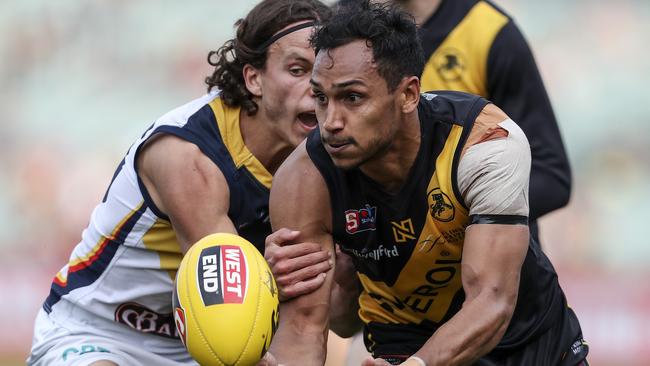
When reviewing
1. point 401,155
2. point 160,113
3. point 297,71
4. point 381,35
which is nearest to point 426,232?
point 401,155

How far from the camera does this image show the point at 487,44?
6574mm

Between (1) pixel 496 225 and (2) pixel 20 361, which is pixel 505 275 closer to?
(1) pixel 496 225

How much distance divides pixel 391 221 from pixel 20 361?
687 centimetres

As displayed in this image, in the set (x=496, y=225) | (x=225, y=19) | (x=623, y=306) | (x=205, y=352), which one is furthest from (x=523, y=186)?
(x=225, y=19)

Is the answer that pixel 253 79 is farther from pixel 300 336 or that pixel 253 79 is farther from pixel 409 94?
pixel 300 336

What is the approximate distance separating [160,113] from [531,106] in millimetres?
6437

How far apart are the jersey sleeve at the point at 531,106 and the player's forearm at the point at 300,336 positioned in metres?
1.97

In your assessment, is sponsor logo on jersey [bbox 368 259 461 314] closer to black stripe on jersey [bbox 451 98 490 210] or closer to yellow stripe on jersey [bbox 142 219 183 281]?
black stripe on jersey [bbox 451 98 490 210]

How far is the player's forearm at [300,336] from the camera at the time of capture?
4898 mm

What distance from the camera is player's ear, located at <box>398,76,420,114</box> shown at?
4.73 m

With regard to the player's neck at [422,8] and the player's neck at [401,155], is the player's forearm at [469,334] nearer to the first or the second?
the player's neck at [401,155]

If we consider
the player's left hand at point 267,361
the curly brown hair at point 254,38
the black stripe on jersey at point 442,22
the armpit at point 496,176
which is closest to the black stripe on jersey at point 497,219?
the armpit at point 496,176

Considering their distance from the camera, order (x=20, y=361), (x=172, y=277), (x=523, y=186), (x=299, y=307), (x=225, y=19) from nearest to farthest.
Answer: (x=523, y=186), (x=299, y=307), (x=172, y=277), (x=20, y=361), (x=225, y=19)

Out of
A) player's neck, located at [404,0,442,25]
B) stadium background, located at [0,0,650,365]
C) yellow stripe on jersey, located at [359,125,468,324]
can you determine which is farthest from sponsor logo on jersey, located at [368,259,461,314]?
stadium background, located at [0,0,650,365]
